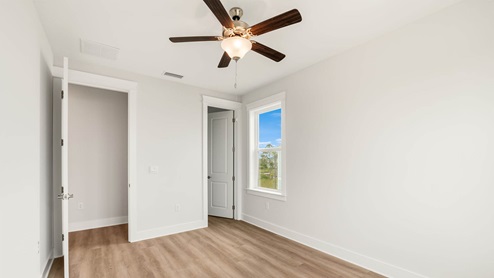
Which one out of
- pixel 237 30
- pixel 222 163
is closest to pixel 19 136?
pixel 237 30

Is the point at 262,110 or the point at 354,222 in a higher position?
the point at 262,110

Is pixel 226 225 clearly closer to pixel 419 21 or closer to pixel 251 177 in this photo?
pixel 251 177

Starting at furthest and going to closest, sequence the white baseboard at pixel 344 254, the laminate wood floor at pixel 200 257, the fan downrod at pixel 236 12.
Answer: the laminate wood floor at pixel 200 257 < the white baseboard at pixel 344 254 < the fan downrod at pixel 236 12

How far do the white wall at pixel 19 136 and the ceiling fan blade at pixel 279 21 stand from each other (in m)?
1.60

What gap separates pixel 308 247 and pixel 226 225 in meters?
1.68

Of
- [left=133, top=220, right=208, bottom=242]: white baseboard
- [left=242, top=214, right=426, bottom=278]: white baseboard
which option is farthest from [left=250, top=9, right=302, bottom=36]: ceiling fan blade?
[left=133, top=220, right=208, bottom=242]: white baseboard

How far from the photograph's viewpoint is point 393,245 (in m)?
2.42

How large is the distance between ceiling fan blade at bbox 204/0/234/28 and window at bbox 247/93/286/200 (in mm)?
2218

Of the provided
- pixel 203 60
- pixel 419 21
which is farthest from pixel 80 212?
pixel 419 21

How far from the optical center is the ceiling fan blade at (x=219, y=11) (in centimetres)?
153

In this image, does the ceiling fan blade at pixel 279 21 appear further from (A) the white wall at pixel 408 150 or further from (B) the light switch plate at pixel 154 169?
(B) the light switch plate at pixel 154 169

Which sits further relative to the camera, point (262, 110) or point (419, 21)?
point (262, 110)

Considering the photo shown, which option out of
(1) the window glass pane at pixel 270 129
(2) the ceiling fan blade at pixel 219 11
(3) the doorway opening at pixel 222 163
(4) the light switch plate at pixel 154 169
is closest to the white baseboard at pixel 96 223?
(4) the light switch plate at pixel 154 169

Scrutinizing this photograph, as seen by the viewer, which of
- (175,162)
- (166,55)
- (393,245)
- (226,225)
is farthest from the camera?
(226,225)
